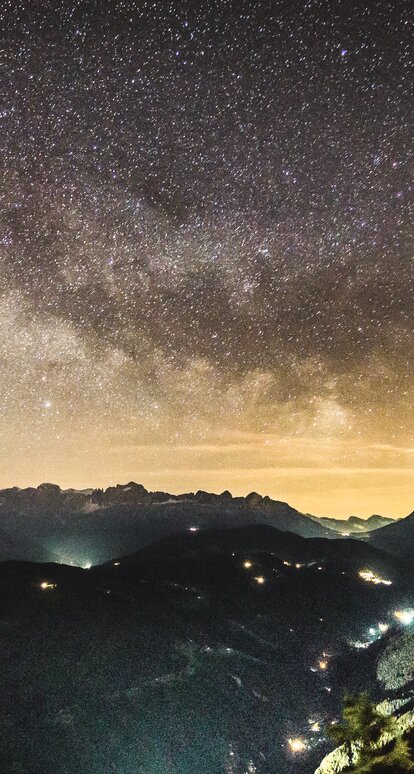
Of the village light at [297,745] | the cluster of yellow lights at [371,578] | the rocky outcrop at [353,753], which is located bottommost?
the village light at [297,745]

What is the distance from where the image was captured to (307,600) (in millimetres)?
123000

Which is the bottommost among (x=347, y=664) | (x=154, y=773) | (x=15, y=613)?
(x=154, y=773)

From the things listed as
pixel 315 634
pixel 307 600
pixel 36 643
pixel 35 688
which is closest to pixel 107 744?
pixel 35 688

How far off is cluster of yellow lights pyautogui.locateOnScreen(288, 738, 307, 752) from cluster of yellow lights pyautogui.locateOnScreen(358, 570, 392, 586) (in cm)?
7809

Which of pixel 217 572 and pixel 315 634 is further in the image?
pixel 217 572

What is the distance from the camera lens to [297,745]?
6738 centimetres

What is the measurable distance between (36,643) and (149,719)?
24789 millimetres

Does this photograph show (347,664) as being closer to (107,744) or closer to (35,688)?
(107,744)

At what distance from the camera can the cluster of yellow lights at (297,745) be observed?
66.3 metres

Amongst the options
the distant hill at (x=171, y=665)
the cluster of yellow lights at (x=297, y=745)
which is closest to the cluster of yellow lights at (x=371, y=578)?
the distant hill at (x=171, y=665)

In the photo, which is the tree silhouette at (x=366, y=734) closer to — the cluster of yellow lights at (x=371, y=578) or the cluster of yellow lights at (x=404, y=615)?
the cluster of yellow lights at (x=404, y=615)

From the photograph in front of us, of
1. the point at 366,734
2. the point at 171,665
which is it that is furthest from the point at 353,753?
the point at 171,665

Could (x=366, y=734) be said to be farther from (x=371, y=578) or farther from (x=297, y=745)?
(x=371, y=578)

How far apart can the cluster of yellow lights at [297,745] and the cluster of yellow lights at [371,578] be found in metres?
78.1
